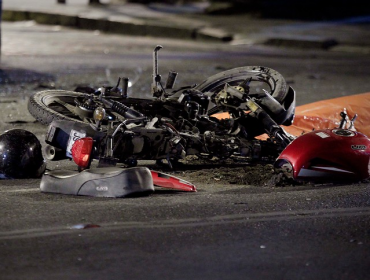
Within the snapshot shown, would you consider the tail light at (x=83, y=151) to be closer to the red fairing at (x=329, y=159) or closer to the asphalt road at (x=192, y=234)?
the asphalt road at (x=192, y=234)

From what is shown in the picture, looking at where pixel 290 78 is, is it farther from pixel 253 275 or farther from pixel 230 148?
pixel 253 275

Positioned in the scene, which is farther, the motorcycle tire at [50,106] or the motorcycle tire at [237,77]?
the motorcycle tire at [237,77]

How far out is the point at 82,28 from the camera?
73.3ft

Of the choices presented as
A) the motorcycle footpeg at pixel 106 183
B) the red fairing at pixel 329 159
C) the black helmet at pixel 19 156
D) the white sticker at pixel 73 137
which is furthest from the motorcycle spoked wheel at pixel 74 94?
the red fairing at pixel 329 159

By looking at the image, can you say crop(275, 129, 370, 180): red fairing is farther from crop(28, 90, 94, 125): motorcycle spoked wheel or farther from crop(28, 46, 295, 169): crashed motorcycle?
crop(28, 90, 94, 125): motorcycle spoked wheel

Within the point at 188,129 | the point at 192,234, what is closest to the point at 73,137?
the point at 188,129

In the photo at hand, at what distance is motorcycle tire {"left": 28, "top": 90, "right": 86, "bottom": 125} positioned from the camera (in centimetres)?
684

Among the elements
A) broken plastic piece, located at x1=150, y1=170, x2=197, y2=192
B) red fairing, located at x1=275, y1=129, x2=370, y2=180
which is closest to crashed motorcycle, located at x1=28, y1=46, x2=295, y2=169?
broken plastic piece, located at x1=150, y1=170, x2=197, y2=192

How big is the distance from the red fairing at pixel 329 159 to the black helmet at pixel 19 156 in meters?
1.77

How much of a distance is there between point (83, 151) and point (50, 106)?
1354 mm

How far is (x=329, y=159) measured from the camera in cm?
620

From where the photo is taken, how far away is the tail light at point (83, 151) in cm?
606

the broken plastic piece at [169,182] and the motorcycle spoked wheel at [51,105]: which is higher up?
the motorcycle spoked wheel at [51,105]

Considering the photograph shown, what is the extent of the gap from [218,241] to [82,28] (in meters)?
18.1
